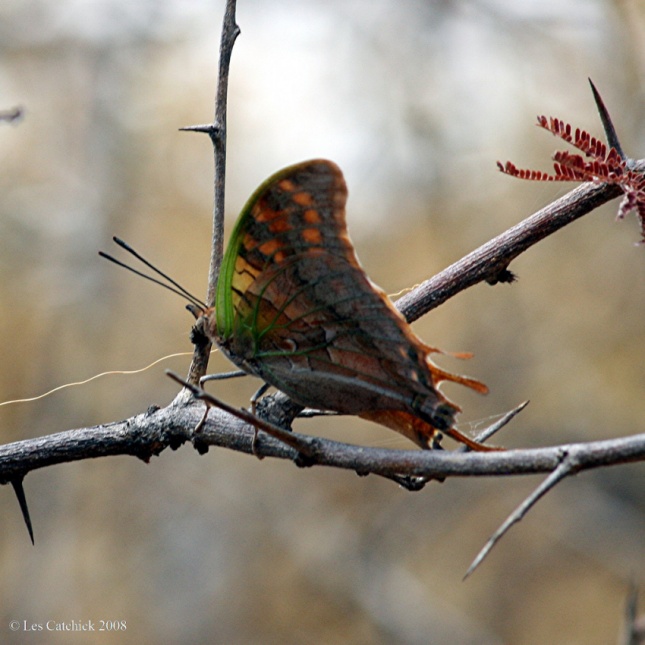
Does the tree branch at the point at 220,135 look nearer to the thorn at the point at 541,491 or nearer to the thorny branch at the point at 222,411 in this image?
the thorny branch at the point at 222,411

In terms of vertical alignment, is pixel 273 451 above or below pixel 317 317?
below

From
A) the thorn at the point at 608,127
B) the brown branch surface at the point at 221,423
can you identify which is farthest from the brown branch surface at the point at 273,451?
the thorn at the point at 608,127

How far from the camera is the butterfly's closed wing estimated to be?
182cm

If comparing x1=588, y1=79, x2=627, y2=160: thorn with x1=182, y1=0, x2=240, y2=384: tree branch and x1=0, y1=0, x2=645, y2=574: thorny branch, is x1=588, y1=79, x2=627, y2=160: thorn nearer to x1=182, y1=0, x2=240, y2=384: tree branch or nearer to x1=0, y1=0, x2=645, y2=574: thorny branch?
x1=0, y1=0, x2=645, y2=574: thorny branch

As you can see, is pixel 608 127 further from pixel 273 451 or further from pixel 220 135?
pixel 273 451

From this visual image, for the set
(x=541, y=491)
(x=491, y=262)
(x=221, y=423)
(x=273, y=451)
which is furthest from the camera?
(x=491, y=262)

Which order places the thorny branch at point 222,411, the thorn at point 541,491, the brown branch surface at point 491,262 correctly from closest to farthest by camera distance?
the thorn at point 541,491, the thorny branch at point 222,411, the brown branch surface at point 491,262

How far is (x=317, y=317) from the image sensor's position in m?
1.92

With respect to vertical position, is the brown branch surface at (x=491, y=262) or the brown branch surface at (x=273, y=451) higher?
the brown branch surface at (x=491, y=262)

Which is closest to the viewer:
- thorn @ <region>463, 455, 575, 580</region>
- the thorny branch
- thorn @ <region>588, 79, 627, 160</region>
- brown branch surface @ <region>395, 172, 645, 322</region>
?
thorn @ <region>463, 455, 575, 580</region>

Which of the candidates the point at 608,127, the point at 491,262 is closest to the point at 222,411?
the point at 491,262

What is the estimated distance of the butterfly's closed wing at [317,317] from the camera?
1816mm

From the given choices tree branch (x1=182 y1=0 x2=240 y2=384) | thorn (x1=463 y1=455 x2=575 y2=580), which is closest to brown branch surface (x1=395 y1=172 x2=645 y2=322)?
tree branch (x1=182 y1=0 x2=240 y2=384)

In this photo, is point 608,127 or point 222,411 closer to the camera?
point 608,127
